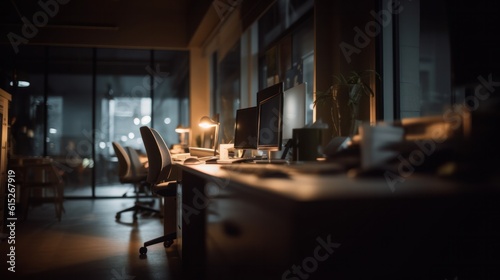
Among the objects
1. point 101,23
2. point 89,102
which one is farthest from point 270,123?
point 89,102

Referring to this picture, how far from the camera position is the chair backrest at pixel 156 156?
4053 millimetres

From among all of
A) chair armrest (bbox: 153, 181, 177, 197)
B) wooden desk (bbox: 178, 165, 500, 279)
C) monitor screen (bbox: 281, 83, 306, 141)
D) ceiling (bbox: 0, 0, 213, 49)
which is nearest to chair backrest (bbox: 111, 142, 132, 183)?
chair armrest (bbox: 153, 181, 177, 197)

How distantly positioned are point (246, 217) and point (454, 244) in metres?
2.01

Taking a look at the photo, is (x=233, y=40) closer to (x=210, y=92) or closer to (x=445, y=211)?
(x=210, y=92)

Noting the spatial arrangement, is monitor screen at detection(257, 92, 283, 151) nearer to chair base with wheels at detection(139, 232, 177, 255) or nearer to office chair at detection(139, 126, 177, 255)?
office chair at detection(139, 126, 177, 255)

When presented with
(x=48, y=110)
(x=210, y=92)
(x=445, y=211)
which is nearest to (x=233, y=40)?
(x=210, y=92)

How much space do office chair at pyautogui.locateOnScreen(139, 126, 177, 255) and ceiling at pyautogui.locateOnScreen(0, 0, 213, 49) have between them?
4.69 meters

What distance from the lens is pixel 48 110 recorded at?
936 cm

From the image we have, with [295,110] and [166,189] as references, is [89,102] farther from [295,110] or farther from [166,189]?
[295,110]

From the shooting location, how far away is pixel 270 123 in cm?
296

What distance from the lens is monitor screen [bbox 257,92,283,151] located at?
275cm

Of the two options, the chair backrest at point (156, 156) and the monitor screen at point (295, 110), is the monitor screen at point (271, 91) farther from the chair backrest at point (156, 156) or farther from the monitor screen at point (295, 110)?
the chair backrest at point (156, 156)

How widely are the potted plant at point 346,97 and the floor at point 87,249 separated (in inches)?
71.2

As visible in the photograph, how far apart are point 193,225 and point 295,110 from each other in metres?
1.21
